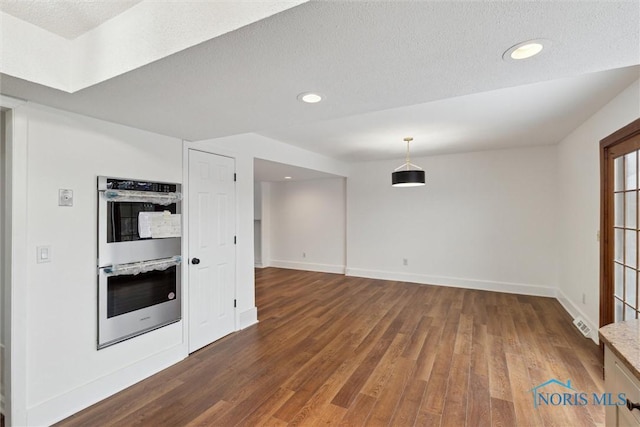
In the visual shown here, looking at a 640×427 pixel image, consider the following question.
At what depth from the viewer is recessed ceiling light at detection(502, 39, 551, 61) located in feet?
4.10

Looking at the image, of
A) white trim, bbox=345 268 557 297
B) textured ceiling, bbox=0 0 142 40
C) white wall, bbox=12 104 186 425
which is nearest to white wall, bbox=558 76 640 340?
white trim, bbox=345 268 557 297

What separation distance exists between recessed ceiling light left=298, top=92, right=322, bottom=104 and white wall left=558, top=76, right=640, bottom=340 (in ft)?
8.44

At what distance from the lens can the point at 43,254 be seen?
2.02m

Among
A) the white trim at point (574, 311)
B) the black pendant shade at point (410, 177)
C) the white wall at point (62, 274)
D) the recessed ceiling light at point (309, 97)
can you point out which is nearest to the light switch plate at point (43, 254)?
the white wall at point (62, 274)

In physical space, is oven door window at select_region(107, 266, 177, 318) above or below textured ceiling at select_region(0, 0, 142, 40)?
below

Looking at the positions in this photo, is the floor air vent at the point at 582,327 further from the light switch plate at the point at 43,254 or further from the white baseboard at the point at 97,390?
the light switch plate at the point at 43,254

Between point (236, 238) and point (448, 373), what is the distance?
8.73 ft

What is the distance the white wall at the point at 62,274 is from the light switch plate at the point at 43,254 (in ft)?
0.09

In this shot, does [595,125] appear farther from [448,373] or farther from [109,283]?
[109,283]

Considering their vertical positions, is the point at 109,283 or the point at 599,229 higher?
the point at 599,229

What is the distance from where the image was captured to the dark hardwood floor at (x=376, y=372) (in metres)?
2.09

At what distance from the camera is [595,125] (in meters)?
3.16

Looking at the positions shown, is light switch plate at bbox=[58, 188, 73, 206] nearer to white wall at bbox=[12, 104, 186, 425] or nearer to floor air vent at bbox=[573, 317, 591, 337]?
white wall at bbox=[12, 104, 186, 425]

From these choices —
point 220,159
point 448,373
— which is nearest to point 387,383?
point 448,373
